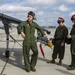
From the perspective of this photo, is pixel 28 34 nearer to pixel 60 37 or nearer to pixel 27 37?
pixel 27 37

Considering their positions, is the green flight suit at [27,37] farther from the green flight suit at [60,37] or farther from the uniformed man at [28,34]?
the green flight suit at [60,37]

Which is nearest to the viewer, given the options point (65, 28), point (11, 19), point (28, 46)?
point (28, 46)

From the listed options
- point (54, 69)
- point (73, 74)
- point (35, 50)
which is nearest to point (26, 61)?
point (35, 50)

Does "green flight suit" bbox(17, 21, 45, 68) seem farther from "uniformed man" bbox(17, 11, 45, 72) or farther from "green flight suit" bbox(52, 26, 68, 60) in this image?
"green flight suit" bbox(52, 26, 68, 60)

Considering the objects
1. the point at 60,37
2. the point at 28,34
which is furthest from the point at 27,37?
the point at 60,37

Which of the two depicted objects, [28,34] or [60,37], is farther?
[60,37]

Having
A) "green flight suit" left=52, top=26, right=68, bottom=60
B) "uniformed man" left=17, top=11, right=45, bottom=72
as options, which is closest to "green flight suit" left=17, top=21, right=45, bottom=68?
"uniformed man" left=17, top=11, right=45, bottom=72

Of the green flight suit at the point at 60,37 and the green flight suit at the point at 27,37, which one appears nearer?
the green flight suit at the point at 27,37

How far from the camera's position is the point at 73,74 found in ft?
27.1

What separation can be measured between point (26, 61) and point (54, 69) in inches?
42.0

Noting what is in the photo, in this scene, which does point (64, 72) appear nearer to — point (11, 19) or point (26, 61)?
point (26, 61)

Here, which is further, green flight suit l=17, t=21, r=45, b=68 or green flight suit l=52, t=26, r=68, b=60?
green flight suit l=52, t=26, r=68, b=60

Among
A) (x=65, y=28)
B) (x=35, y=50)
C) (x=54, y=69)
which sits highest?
(x=65, y=28)

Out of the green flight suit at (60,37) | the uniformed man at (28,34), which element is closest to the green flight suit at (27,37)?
the uniformed man at (28,34)
